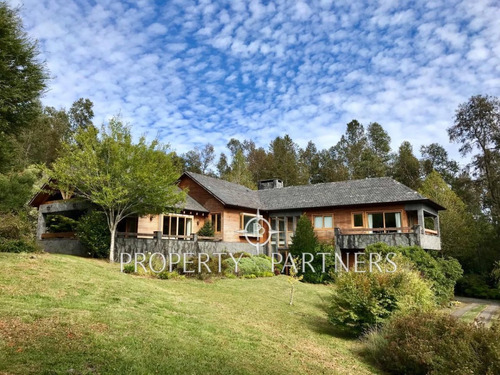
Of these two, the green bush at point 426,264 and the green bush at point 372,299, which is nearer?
the green bush at point 372,299

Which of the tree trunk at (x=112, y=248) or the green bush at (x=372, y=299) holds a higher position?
the tree trunk at (x=112, y=248)

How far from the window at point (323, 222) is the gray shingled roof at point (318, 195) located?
43.0 inches

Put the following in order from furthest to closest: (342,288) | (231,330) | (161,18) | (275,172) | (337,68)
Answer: (275,172) < (337,68) < (161,18) < (342,288) < (231,330)

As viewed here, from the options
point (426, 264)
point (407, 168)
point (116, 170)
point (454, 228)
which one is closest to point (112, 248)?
point (116, 170)

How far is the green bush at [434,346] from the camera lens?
6.71 m

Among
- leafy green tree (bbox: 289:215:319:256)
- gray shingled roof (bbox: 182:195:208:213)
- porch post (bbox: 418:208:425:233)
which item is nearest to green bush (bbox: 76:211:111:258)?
gray shingled roof (bbox: 182:195:208:213)

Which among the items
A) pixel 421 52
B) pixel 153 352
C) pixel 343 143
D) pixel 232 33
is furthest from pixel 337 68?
pixel 343 143

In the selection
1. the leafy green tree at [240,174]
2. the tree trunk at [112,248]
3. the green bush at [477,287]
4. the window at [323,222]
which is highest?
the leafy green tree at [240,174]

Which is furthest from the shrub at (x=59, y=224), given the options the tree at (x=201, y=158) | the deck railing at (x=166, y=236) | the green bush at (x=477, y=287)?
the tree at (x=201, y=158)

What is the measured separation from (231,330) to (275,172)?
45.1 m

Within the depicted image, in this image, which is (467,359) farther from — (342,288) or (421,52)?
(421,52)

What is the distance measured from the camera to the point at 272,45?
1433 cm

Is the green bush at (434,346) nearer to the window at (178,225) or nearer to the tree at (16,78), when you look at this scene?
the tree at (16,78)

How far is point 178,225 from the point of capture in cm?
2522
